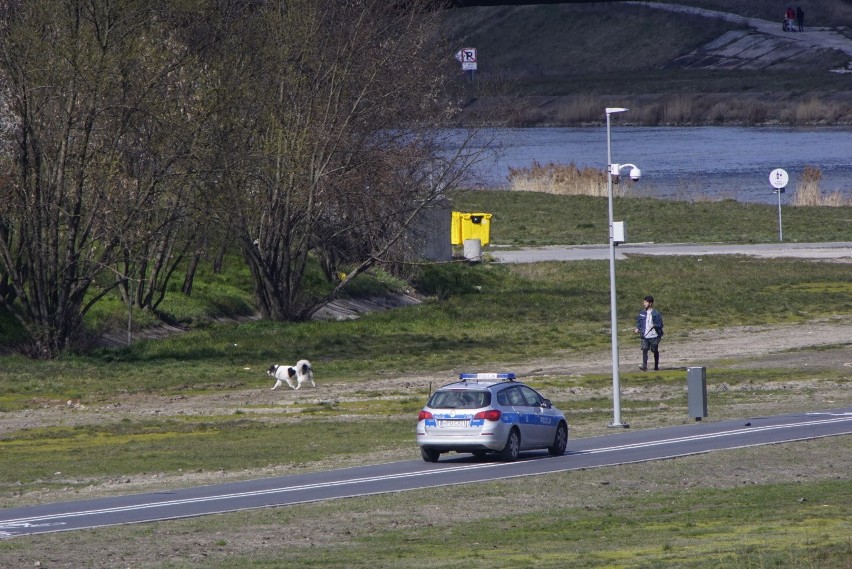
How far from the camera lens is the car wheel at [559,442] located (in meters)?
24.3

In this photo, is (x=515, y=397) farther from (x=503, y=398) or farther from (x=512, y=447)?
(x=512, y=447)

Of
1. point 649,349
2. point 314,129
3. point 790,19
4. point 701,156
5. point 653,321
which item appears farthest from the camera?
point 790,19

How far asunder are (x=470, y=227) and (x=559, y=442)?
36926 millimetres

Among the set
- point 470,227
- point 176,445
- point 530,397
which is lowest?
point 176,445

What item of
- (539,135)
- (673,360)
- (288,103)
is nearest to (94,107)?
(288,103)

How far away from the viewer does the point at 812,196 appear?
266ft

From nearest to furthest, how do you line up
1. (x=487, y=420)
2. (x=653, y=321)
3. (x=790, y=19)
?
(x=487, y=420) < (x=653, y=321) < (x=790, y=19)

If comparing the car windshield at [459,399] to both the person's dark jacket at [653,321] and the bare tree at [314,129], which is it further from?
the bare tree at [314,129]

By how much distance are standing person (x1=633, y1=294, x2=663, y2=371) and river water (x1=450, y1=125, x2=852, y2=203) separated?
45.3 m

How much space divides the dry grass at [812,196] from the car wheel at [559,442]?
59.0 metres

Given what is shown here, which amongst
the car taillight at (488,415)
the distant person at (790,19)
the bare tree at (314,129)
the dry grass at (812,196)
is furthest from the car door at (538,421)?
the distant person at (790,19)

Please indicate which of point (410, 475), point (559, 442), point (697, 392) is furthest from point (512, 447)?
point (697, 392)

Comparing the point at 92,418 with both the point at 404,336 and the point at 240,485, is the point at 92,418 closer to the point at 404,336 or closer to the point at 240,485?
the point at 240,485

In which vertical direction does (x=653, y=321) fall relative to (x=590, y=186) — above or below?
below
